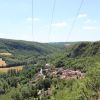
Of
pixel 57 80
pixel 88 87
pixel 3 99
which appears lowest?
pixel 3 99

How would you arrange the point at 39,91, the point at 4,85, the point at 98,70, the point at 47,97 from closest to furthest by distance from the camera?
1. the point at 98,70
2. the point at 47,97
3. the point at 39,91
4. the point at 4,85

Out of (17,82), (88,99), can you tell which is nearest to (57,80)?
(17,82)

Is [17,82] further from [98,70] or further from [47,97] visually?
[98,70]

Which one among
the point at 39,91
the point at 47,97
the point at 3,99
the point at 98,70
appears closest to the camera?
the point at 98,70

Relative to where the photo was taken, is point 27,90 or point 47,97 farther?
point 27,90

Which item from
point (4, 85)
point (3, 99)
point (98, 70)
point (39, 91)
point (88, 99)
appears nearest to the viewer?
point (88, 99)

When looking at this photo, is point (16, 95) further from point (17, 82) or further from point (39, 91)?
point (17, 82)

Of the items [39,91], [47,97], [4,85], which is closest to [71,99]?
[47,97]

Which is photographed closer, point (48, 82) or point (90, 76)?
point (90, 76)

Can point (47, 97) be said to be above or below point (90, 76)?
below
